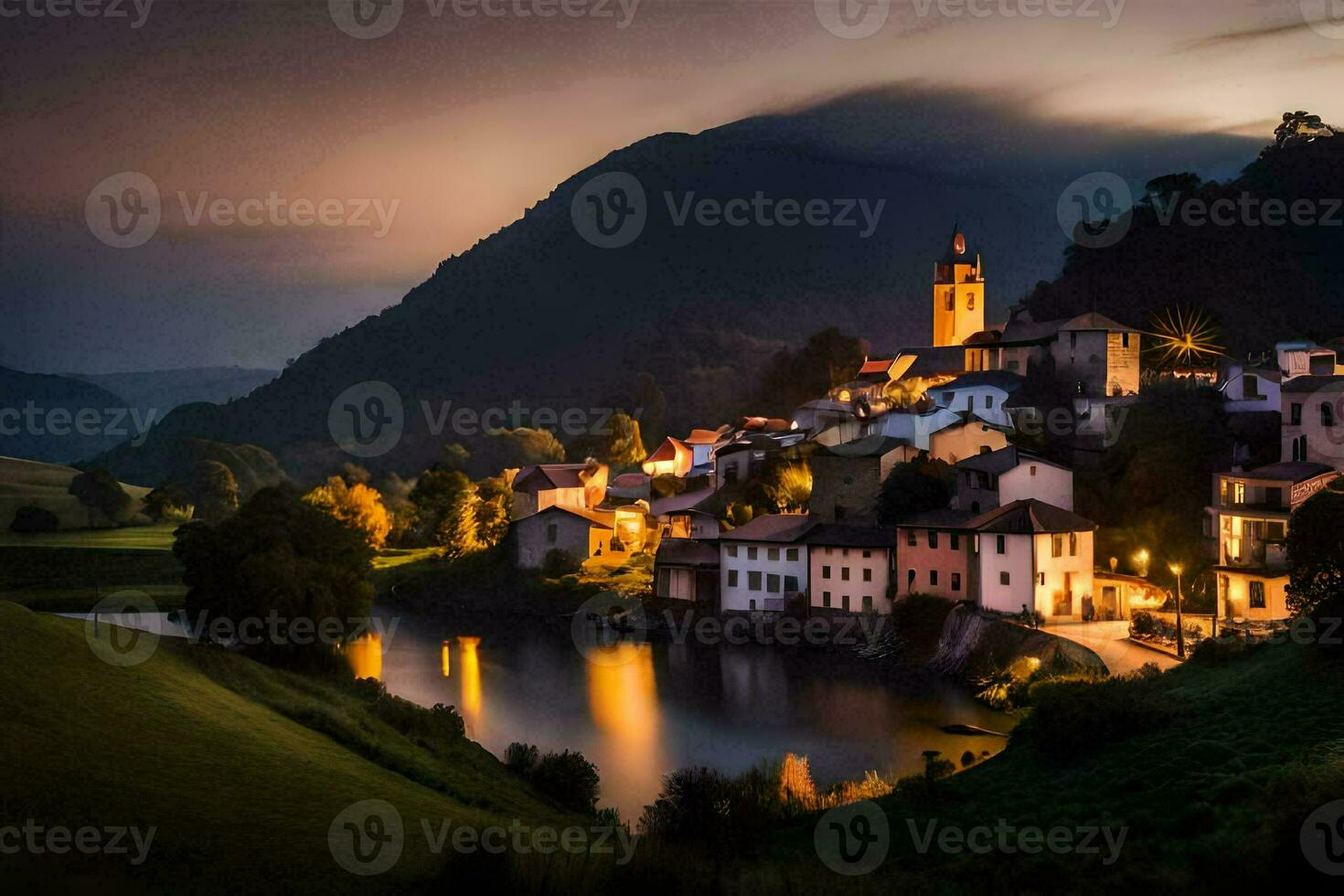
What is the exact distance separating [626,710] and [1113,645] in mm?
10939

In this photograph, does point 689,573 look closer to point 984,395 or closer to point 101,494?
point 984,395

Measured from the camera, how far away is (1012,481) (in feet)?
111

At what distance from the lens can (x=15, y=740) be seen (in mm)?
14180

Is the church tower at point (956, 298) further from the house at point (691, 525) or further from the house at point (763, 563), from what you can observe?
the house at point (763, 563)

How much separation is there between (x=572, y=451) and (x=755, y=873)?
192ft

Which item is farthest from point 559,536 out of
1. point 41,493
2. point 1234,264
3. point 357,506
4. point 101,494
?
point 1234,264

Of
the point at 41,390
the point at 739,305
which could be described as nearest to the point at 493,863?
the point at 41,390

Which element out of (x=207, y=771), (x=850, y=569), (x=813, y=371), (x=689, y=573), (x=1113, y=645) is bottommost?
(x=1113, y=645)

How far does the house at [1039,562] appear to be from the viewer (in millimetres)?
30109

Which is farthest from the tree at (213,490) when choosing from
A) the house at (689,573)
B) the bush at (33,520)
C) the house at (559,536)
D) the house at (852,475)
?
the house at (852,475)

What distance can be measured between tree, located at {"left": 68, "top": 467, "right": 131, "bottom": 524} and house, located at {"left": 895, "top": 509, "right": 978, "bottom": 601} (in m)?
30.9

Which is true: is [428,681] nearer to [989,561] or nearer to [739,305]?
[989,561]

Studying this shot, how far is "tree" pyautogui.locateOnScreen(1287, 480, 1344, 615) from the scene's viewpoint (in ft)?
68.4

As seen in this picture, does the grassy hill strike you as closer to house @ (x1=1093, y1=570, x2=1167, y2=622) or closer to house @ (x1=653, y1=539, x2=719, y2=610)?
house @ (x1=1093, y1=570, x2=1167, y2=622)
